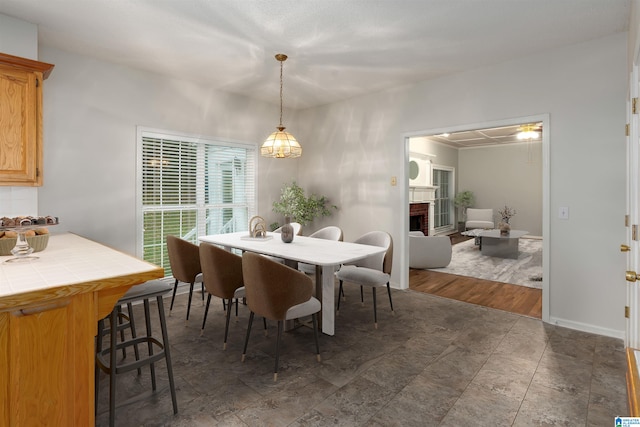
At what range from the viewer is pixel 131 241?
3.86 meters

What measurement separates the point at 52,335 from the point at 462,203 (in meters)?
10.2

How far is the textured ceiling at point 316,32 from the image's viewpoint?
8.29 ft

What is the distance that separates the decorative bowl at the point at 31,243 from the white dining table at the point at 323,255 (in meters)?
1.47

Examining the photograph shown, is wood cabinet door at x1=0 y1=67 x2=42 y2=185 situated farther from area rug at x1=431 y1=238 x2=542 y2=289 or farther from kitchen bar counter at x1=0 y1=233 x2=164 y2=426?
area rug at x1=431 y1=238 x2=542 y2=289

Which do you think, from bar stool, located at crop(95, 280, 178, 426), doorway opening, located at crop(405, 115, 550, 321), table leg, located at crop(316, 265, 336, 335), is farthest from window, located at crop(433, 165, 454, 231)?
bar stool, located at crop(95, 280, 178, 426)

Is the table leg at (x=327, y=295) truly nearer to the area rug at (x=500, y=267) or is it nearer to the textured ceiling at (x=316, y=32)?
the textured ceiling at (x=316, y=32)

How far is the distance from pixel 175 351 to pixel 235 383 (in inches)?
29.1

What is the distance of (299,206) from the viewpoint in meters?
4.92

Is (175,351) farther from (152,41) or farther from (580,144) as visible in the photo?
(580,144)

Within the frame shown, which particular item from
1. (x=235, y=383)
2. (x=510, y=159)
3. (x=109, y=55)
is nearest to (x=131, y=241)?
(x=109, y=55)

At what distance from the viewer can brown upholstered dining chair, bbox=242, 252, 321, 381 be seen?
88.0 inches

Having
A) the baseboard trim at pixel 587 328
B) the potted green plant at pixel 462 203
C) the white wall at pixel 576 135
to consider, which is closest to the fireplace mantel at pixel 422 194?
the potted green plant at pixel 462 203

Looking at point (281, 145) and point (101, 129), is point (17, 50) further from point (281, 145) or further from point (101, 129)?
point (281, 145)

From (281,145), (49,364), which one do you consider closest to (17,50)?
(281,145)
